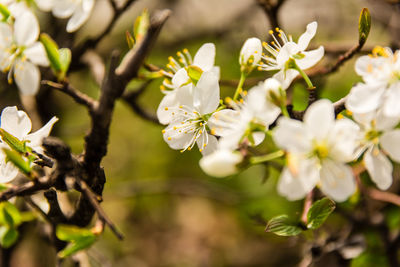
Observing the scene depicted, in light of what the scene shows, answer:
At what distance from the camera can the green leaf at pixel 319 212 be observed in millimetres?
653

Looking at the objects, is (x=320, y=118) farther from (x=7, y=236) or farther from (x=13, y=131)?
(x=7, y=236)

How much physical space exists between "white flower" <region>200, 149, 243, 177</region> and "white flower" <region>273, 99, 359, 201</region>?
0.21 feet

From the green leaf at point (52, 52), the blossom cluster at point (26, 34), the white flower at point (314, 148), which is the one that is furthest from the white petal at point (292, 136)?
the blossom cluster at point (26, 34)

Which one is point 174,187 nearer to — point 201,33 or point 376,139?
point 201,33

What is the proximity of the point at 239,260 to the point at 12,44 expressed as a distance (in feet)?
4.31

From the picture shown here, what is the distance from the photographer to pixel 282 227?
0.69m

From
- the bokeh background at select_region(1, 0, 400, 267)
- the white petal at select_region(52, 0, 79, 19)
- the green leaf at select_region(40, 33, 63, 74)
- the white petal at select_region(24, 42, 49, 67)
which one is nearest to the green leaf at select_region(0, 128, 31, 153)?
the green leaf at select_region(40, 33, 63, 74)

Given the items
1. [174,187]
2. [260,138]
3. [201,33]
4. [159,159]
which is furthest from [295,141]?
[159,159]

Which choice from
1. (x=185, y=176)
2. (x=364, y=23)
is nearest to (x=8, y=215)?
(x=364, y=23)

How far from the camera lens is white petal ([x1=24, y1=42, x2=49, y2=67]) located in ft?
2.67

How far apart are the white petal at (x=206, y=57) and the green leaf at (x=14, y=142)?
0.32 m

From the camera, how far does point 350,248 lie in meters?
0.99

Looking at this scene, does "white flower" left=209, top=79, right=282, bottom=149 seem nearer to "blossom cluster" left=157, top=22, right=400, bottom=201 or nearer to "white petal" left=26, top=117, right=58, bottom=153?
"blossom cluster" left=157, top=22, right=400, bottom=201

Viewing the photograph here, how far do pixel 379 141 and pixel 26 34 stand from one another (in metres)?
0.68
